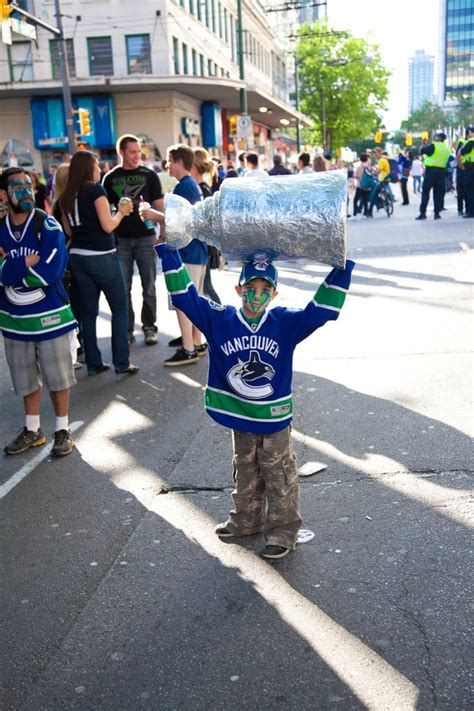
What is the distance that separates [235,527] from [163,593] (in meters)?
0.65

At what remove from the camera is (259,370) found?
4047 mm

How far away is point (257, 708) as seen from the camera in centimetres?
299

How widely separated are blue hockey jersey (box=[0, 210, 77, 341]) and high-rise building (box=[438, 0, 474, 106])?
198426 millimetres

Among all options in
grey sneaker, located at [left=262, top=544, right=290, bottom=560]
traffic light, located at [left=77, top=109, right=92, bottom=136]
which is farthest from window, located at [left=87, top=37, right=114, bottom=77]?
grey sneaker, located at [left=262, top=544, right=290, bottom=560]

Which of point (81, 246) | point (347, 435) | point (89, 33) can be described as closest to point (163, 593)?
point (347, 435)

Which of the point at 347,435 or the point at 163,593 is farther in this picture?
the point at 347,435

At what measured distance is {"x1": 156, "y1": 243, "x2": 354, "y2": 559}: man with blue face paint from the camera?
394 cm

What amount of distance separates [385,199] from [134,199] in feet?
52.4

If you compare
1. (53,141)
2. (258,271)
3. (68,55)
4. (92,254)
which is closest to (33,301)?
(92,254)

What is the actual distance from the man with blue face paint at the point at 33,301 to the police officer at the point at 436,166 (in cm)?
1515

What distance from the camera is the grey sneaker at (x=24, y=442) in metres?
5.97

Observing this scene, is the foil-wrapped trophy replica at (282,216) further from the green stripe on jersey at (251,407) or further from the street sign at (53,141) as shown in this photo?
the street sign at (53,141)

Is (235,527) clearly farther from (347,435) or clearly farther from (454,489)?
(347,435)

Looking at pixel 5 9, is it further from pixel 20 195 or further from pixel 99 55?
pixel 99 55
